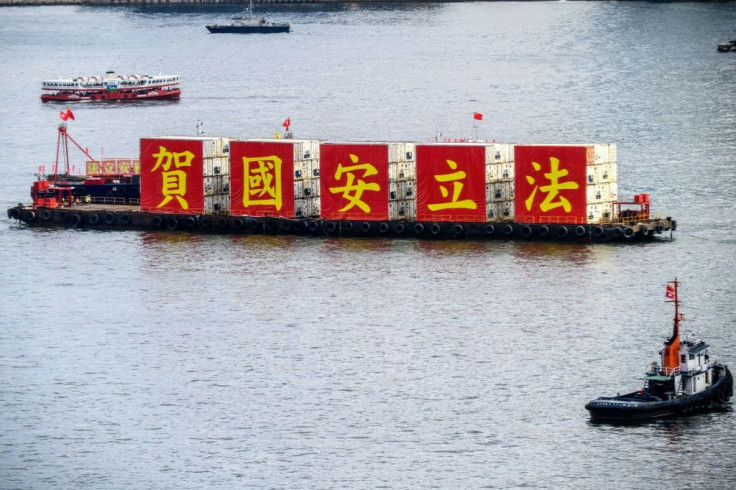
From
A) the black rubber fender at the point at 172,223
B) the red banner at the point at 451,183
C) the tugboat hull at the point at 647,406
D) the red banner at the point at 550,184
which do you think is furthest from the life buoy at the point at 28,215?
the tugboat hull at the point at 647,406

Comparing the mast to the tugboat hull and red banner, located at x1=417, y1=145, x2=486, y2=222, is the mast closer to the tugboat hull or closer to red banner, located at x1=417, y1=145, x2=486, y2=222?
the tugboat hull

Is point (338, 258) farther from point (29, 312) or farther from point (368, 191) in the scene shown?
point (29, 312)

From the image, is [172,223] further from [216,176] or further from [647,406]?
[647,406]

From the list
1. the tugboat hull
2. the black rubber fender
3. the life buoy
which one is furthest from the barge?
the tugboat hull

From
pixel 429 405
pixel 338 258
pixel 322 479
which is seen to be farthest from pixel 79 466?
pixel 338 258

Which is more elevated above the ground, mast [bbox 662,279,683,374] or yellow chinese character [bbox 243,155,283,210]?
yellow chinese character [bbox 243,155,283,210]

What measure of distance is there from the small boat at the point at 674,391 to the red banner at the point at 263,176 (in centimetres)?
4755

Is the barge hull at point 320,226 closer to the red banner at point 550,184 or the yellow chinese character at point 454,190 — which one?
the red banner at point 550,184

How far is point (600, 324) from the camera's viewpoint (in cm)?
9500

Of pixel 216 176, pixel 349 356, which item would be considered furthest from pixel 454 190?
pixel 349 356

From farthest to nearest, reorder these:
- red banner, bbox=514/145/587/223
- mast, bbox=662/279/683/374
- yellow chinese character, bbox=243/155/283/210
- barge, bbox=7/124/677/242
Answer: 1. yellow chinese character, bbox=243/155/283/210
2. barge, bbox=7/124/677/242
3. red banner, bbox=514/145/587/223
4. mast, bbox=662/279/683/374

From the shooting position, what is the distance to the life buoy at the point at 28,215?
130 metres

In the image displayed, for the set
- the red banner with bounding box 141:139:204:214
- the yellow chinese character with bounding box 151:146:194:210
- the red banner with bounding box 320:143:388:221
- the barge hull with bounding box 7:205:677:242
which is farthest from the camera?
the yellow chinese character with bounding box 151:146:194:210

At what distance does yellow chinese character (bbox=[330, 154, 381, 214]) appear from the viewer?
119438 millimetres
